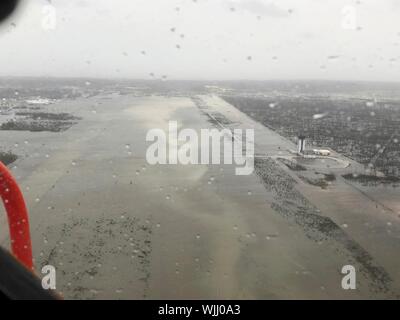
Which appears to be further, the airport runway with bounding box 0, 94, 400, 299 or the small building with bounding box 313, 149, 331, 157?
the small building with bounding box 313, 149, 331, 157

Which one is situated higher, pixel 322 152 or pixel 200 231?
pixel 322 152

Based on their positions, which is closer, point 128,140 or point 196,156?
point 196,156

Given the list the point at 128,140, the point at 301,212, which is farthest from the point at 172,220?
the point at 128,140

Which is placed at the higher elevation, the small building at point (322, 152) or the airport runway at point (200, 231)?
the small building at point (322, 152)

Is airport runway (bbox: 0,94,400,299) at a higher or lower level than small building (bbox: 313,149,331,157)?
lower

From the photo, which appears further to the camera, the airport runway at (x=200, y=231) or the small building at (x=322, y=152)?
the small building at (x=322, y=152)

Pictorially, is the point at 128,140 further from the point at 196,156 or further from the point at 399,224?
the point at 399,224

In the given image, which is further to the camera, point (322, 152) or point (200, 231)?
point (322, 152)
